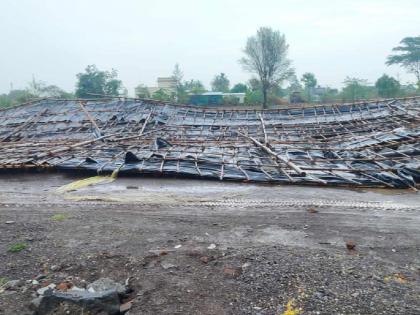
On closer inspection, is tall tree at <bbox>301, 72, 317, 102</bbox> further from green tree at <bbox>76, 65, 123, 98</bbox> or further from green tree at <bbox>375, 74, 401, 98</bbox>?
green tree at <bbox>76, 65, 123, 98</bbox>

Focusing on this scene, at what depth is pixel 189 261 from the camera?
384 centimetres

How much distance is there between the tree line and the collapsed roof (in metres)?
11.7

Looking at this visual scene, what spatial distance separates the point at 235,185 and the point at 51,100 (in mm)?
12227

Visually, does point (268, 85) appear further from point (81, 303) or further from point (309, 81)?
point (81, 303)

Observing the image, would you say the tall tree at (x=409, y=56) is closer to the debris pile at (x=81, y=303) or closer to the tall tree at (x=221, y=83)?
the tall tree at (x=221, y=83)

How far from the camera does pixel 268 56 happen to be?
→ 30141 mm

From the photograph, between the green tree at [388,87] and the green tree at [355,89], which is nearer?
the green tree at [388,87]

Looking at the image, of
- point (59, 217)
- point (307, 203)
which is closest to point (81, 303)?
point (59, 217)

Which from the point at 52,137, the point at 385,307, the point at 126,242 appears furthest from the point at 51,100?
the point at 385,307

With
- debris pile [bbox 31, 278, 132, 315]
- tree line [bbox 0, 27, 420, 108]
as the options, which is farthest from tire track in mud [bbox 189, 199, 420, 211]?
tree line [bbox 0, 27, 420, 108]

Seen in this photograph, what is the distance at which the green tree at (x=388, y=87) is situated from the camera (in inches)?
958

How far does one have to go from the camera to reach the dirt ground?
10.3 ft

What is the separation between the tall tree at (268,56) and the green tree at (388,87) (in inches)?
313

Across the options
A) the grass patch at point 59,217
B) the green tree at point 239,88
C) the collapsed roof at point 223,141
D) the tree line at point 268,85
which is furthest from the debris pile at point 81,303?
→ the green tree at point 239,88
